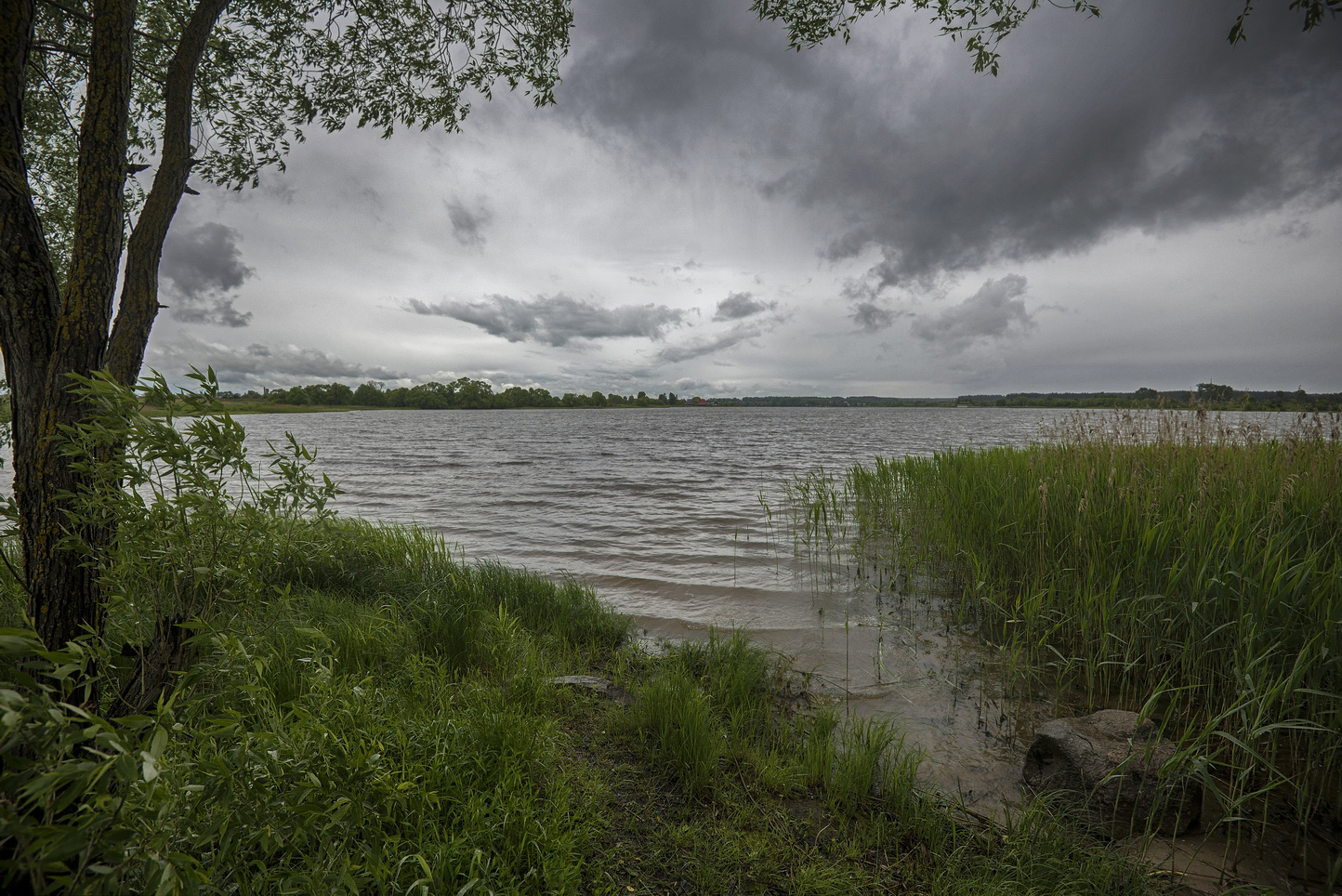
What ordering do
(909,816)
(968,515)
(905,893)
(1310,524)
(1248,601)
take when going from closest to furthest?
(905,893)
(909,816)
(1248,601)
(1310,524)
(968,515)

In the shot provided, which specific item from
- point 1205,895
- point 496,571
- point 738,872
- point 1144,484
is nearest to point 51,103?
point 496,571

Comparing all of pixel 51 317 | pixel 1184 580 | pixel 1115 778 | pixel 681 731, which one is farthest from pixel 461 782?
pixel 1184 580

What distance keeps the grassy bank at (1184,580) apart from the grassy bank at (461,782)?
192 cm

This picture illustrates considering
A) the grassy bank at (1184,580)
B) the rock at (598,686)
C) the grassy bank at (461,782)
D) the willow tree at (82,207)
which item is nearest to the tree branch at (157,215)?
the willow tree at (82,207)

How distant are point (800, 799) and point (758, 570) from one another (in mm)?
5774

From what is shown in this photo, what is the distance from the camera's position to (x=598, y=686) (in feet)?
15.7

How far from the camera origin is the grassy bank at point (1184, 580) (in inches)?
151

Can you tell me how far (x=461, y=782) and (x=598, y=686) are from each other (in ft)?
6.36

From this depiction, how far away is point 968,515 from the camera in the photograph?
8656 millimetres

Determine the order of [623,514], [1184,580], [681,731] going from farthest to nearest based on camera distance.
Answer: [623,514]
[1184,580]
[681,731]

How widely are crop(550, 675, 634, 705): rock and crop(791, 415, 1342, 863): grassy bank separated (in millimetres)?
3532

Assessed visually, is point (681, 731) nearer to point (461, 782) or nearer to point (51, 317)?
point (461, 782)

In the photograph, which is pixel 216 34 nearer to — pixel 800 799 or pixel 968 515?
pixel 800 799

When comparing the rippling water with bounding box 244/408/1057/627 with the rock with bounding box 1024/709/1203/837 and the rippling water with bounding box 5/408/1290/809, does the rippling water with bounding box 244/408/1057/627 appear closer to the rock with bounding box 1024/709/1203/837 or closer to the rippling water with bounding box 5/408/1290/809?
the rippling water with bounding box 5/408/1290/809
